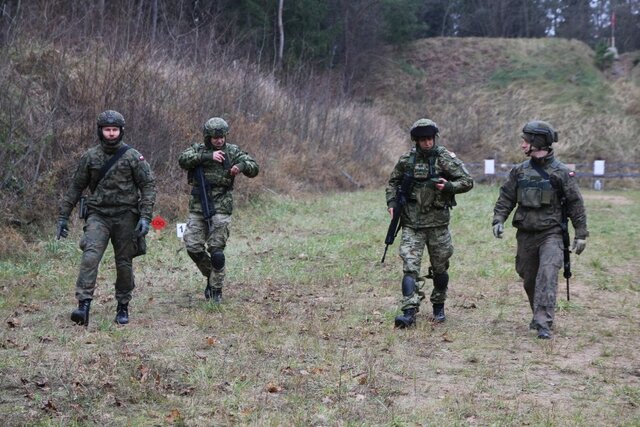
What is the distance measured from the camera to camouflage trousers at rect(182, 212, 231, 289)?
335 inches

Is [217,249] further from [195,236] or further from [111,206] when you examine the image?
[111,206]

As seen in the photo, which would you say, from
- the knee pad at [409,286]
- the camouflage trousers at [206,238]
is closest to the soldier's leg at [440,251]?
the knee pad at [409,286]

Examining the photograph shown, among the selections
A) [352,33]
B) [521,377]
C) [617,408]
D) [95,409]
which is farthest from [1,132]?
[352,33]

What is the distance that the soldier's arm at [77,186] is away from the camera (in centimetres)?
751

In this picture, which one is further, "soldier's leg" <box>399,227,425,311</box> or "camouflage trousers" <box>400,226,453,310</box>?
"camouflage trousers" <box>400,226,453,310</box>

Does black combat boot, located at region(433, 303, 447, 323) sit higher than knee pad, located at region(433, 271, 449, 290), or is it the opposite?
knee pad, located at region(433, 271, 449, 290)

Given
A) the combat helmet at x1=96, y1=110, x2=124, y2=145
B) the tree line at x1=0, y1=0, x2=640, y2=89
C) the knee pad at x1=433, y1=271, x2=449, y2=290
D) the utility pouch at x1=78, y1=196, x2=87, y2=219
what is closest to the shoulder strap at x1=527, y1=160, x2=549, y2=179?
the knee pad at x1=433, y1=271, x2=449, y2=290

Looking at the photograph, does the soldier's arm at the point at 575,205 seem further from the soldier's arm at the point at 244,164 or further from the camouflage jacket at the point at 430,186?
the soldier's arm at the point at 244,164

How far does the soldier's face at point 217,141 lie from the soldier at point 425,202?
2024 millimetres

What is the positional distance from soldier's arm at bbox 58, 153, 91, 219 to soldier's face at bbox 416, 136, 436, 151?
3.27 m

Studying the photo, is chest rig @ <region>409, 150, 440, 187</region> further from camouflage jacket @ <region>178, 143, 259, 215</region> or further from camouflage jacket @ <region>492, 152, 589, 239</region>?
camouflage jacket @ <region>178, 143, 259, 215</region>

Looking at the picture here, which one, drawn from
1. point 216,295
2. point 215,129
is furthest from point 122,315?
point 215,129

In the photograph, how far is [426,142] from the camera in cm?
773

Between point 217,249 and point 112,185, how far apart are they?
1.48 meters
